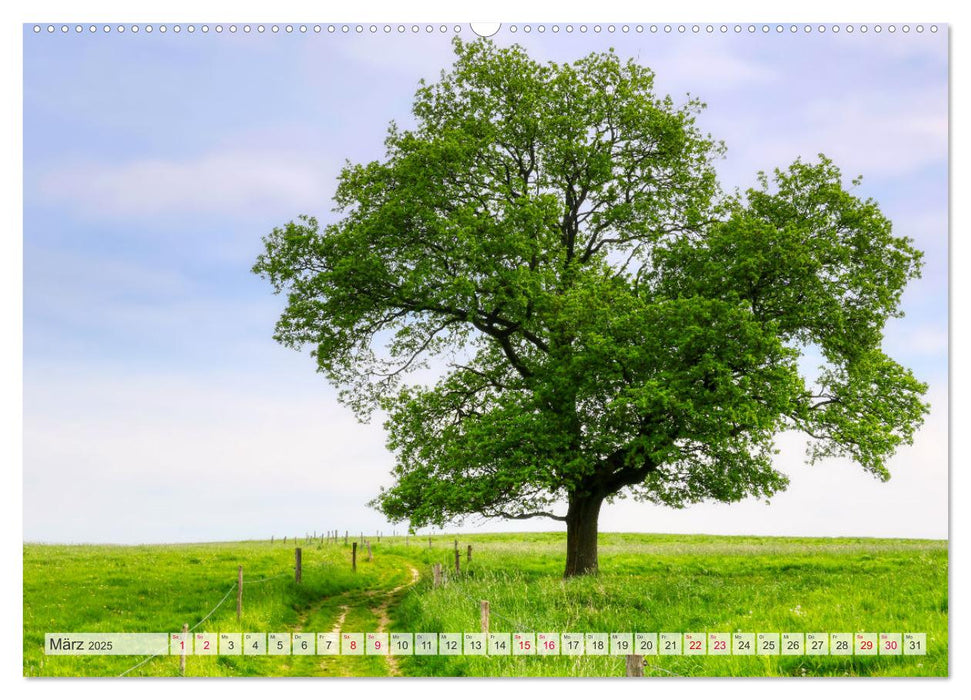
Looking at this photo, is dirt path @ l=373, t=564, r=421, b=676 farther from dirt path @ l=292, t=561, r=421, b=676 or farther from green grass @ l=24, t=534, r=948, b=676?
green grass @ l=24, t=534, r=948, b=676

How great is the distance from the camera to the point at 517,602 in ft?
67.2

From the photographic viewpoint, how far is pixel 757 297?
2267cm

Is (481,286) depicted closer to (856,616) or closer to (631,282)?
(631,282)

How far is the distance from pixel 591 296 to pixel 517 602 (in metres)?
8.48

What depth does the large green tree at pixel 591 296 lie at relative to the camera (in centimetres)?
2116

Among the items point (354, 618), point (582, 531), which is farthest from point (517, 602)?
point (354, 618)

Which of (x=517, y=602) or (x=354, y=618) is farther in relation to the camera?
(x=354, y=618)

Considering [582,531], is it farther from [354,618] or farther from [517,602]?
[354,618]

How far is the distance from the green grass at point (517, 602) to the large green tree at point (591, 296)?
3134 millimetres

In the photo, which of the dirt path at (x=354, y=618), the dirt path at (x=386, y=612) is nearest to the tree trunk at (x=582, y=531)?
the dirt path at (x=386, y=612)

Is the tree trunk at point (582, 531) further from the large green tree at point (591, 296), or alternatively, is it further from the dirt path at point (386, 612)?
the dirt path at point (386, 612)

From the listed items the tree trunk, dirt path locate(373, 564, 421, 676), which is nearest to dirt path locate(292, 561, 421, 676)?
dirt path locate(373, 564, 421, 676)

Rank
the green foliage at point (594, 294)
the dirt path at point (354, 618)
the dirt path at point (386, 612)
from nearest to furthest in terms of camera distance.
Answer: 1. the dirt path at point (354, 618)
2. the dirt path at point (386, 612)
3. the green foliage at point (594, 294)

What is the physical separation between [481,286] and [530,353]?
3790 mm
